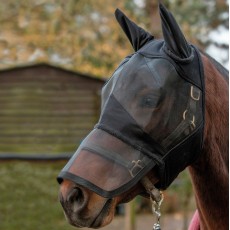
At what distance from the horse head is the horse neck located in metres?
0.07

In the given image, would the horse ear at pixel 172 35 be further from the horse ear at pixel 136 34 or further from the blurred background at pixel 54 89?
the blurred background at pixel 54 89

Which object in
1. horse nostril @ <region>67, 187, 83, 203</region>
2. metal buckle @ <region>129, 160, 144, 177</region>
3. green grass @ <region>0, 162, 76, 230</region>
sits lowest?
green grass @ <region>0, 162, 76, 230</region>

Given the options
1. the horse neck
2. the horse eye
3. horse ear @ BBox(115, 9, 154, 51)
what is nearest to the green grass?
the horse neck

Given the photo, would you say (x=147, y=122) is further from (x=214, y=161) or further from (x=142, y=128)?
(x=214, y=161)

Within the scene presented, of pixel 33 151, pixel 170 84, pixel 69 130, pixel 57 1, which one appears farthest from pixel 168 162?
pixel 57 1

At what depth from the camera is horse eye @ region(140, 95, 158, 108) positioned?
206 centimetres

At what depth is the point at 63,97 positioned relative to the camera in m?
8.25

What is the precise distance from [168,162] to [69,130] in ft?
18.9

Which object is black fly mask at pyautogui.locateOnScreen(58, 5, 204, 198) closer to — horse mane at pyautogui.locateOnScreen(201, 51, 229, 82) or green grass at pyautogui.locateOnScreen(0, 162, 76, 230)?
horse mane at pyautogui.locateOnScreen(201, 51, 229, 82)

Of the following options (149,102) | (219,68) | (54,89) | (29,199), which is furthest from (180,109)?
(54,89)

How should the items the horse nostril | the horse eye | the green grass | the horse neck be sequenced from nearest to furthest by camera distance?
the horse nostril
the horse eye
the horse neck
the green grass

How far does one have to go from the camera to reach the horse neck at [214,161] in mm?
2213

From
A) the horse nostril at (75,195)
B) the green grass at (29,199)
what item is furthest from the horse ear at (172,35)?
the green grass at (29,199)

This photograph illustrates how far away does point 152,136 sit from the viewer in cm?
207
